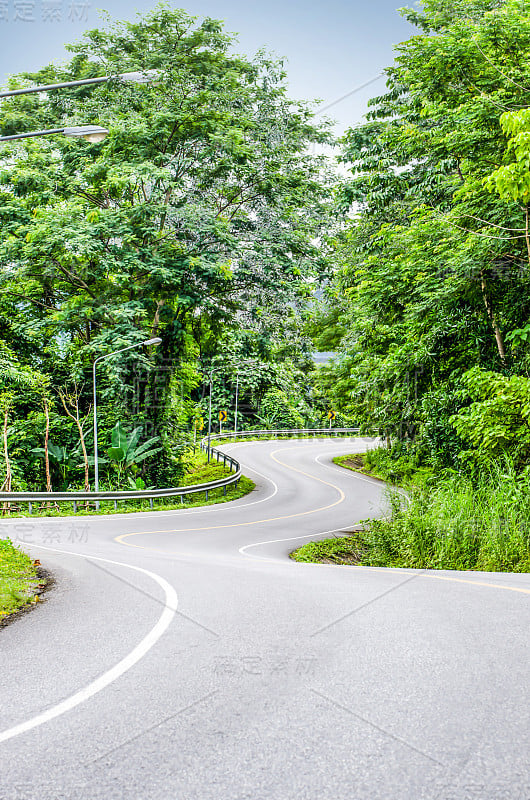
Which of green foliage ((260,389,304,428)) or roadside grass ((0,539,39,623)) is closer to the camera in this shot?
roadside grass ((0,539,39,623))

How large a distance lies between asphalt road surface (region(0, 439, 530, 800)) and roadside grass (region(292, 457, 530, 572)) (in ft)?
8.57

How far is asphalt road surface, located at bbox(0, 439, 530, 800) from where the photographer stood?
2.70 m

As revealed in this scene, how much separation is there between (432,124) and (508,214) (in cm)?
694

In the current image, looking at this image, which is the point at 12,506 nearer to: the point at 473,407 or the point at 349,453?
the point at 473,407

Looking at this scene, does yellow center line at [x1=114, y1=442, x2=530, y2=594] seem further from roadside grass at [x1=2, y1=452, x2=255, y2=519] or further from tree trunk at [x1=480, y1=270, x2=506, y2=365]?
tree trunk at [x1=480, y1=270, x2=506, y2=365]

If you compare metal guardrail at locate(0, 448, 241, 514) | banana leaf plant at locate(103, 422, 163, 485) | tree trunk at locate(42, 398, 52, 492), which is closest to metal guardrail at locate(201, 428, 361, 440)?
tree trunk at locate(42, 398, 52, 492)

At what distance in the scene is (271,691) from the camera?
11.9 ft

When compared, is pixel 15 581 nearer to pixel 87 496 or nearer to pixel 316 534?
pixel 316 534

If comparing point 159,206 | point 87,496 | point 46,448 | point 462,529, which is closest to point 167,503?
point 87,496

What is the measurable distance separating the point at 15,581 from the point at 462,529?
743cm

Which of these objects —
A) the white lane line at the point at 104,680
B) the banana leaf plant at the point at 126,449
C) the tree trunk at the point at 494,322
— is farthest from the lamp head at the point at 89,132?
the banana leaf plant at the point at 126,449

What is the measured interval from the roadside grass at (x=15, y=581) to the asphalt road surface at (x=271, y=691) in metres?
0.29

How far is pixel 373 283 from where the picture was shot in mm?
17844

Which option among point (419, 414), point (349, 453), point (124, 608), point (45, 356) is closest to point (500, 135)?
A: point (419, 414)
